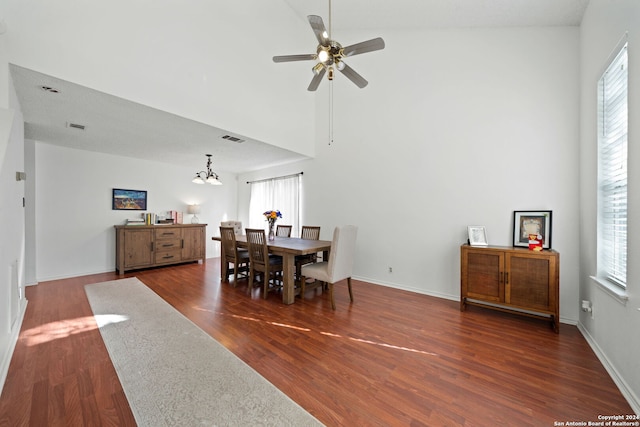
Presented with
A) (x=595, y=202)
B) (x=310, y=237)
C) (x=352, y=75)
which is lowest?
(x=310, y=237)

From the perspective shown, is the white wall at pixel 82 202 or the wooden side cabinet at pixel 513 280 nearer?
the wooden side cabinet at pixel 513 280

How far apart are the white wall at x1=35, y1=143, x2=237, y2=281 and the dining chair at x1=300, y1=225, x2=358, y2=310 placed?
380 cm

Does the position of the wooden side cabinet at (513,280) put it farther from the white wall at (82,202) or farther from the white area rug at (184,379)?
the white wall at (82,202)

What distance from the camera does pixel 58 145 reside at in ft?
14.8

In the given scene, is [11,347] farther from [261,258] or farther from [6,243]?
[261,258]

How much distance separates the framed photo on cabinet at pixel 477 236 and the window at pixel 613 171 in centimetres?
102

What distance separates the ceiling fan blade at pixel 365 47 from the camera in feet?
7.08

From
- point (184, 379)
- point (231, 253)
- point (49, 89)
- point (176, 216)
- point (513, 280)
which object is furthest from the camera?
point (176, 216)

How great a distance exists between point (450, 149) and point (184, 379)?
3.91 metres

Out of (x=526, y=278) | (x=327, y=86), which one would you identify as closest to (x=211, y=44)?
(x=327, y=86)

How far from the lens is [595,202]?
2.41 metres

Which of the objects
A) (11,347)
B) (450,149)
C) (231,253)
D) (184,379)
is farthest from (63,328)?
(450,149)

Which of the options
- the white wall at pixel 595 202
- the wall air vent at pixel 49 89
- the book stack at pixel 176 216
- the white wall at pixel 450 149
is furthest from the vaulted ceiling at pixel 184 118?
the book stack at pixel 176 216

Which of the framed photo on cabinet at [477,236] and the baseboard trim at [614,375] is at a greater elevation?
the framed photo on cabinet at [477,236]
